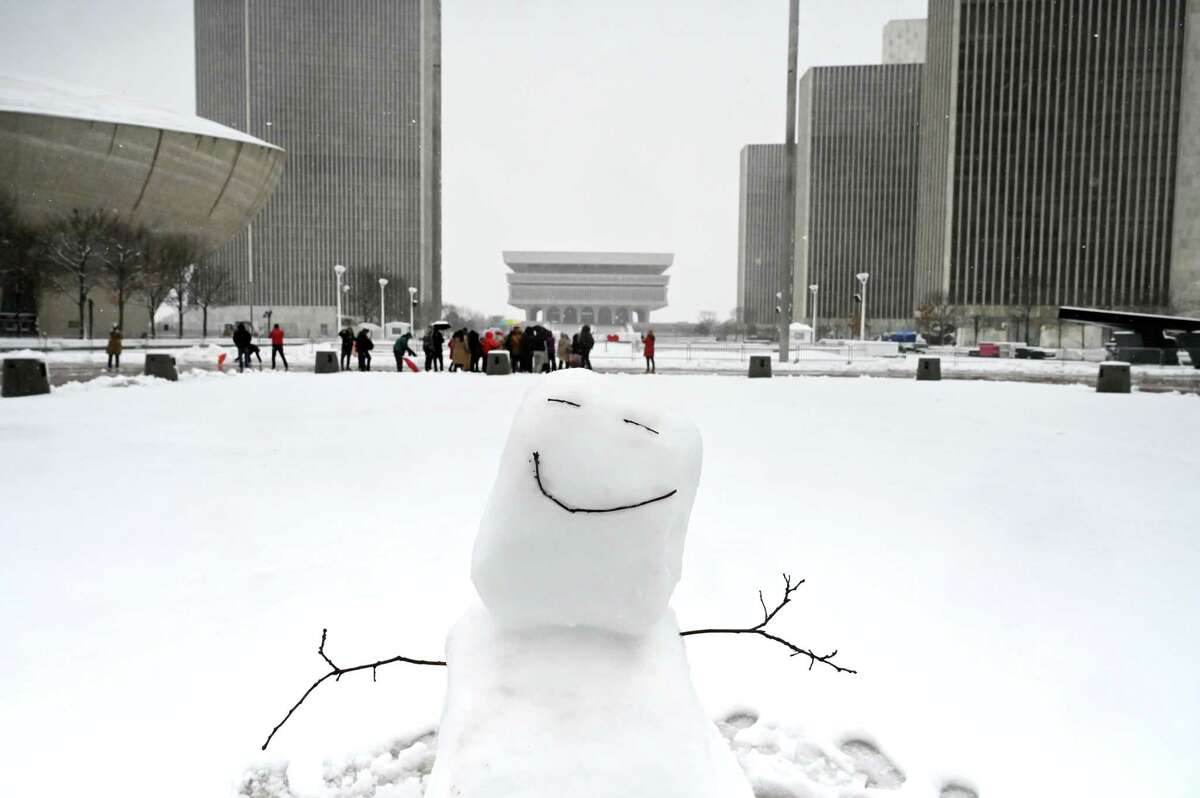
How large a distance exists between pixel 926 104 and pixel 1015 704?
101277mm

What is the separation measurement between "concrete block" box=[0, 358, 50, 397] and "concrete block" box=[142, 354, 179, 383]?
121 inches

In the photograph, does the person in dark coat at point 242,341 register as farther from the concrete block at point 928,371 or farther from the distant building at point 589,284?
the distant building at point 589,284

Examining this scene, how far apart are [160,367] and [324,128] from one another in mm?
96336

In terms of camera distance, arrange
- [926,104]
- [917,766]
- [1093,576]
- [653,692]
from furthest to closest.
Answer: [926,104] → [1093,576] → [917,766] → [653,692]

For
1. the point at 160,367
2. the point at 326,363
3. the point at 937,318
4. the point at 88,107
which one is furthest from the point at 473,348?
the point at 937,318

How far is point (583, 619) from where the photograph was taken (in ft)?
5.99

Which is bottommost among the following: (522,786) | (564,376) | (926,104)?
(522,786)

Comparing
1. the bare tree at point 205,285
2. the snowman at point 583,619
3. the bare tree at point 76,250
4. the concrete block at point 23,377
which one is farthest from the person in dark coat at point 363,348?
the bare tree at point 205,285

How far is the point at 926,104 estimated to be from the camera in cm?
9231

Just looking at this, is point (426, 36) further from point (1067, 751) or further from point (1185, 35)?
point (1067, 751)

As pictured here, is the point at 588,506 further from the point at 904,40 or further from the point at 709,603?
the point at 904,40

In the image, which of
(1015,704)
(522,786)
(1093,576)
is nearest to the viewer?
(522,786)

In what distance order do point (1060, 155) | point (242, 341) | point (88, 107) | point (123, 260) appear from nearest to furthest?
point (242, 341)
point (123, 260)
point (88, 107)
point (1060, 155)

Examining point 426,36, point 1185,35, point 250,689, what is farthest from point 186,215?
point 1185,35
